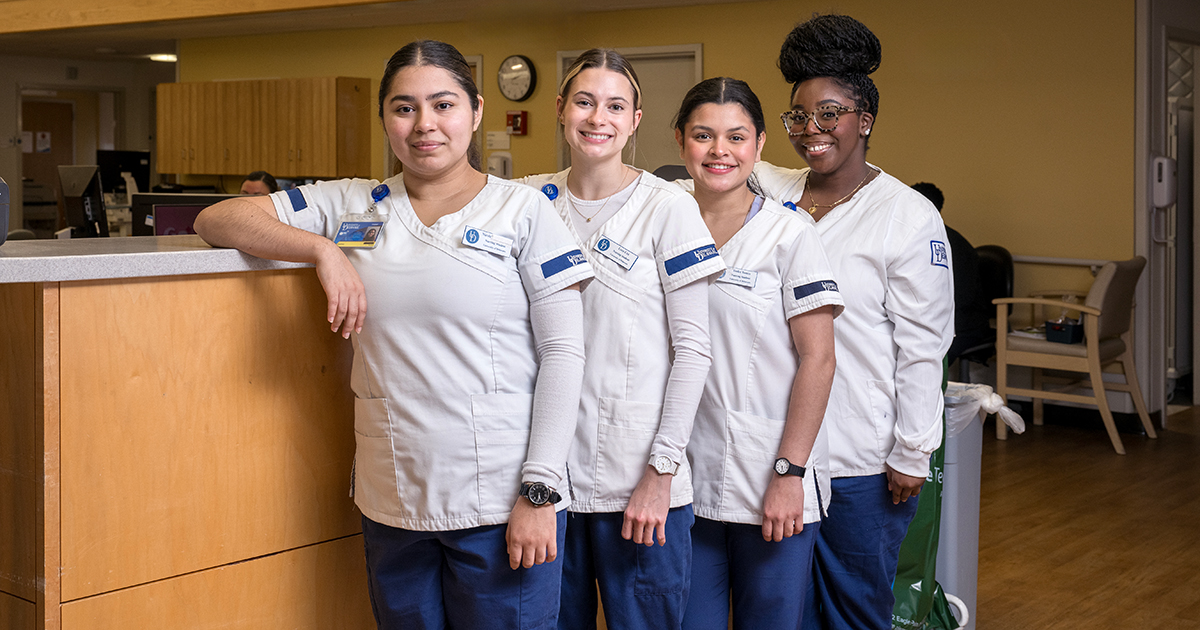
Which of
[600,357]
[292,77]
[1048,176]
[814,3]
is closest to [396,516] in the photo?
[600,357]

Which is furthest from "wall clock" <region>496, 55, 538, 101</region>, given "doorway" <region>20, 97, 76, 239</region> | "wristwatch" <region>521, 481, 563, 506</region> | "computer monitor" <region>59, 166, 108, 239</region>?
"doorway" <region>20, 97, 76, 239</region>

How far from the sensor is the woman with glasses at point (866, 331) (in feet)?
7.06

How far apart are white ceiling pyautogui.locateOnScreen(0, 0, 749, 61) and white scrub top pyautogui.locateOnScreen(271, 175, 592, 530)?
6.21 metres

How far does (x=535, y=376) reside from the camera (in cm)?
171

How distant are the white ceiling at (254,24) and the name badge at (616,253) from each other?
19.8ft

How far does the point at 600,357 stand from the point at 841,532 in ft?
2.36

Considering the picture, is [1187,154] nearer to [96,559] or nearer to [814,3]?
[814,3]

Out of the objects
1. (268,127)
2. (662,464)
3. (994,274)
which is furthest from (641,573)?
(268,127)

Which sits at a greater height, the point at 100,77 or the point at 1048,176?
the point at 100,77

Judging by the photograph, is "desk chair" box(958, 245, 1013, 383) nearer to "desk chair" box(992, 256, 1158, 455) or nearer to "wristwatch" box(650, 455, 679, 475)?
"desk chair" box(992, 256, 1158, 455)

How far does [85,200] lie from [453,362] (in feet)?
17.4

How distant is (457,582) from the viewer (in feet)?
5.55

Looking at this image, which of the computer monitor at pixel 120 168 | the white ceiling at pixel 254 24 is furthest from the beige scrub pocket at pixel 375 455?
the computer monitor at pixel 120 168

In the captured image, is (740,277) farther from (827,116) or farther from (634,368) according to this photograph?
(827,116)
